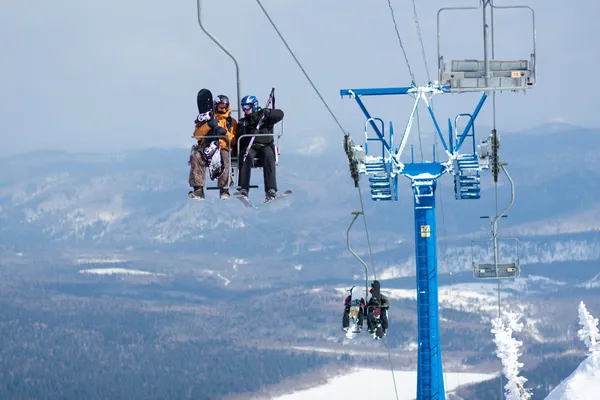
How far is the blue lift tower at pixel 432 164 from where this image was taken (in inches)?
1980

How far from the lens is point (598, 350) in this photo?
134 meters

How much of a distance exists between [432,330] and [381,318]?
54.3 ft

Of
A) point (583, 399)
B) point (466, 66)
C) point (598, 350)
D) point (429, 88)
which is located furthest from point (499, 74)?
point (583, 399)

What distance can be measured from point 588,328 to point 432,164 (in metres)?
65.8

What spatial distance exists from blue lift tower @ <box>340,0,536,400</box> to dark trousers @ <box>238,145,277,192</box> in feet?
41.2

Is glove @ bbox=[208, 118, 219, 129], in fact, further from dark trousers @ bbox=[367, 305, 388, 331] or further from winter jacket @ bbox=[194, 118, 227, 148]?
dark trousers @ bbox=[367, 305, 388, 331]

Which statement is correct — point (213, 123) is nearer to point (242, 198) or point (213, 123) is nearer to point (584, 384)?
point (242, 198)

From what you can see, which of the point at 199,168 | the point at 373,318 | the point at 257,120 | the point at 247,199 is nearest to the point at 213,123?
the point at 199,168

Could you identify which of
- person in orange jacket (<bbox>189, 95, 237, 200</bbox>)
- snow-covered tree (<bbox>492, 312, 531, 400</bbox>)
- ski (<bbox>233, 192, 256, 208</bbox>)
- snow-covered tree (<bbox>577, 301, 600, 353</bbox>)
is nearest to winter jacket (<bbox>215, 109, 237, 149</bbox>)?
person in orange jacket (<bbox>189, 95, 237, 200</bbox>)

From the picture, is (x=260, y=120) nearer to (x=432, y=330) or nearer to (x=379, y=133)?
(x=379, y=133)

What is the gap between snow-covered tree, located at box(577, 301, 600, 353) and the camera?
120394 mm

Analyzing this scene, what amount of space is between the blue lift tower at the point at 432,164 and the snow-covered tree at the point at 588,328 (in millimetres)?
54726

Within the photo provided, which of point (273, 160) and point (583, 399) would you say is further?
point (583, 399)

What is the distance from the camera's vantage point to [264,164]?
116ft
